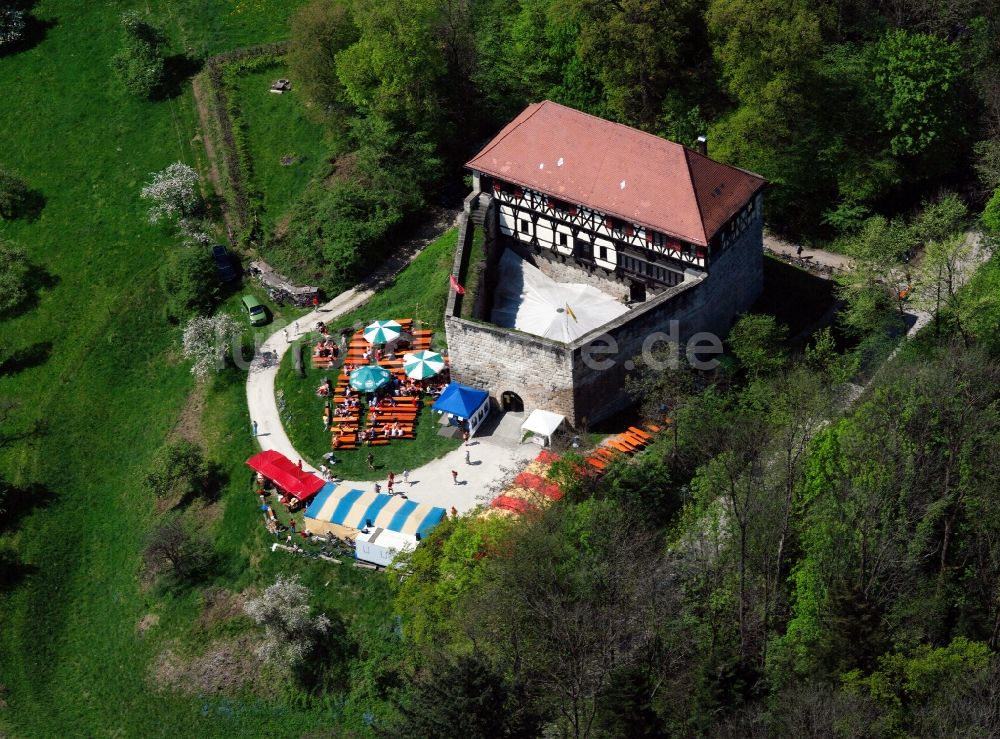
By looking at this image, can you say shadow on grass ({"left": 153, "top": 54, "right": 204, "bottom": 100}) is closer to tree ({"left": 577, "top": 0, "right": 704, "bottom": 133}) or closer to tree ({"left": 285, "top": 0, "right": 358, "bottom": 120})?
tree ({"left": 285, "top": 0, "right": 358, "bottom": 120})

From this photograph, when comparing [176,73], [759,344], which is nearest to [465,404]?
[759,344]

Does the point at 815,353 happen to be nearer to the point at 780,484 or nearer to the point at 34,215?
the point at 780,484

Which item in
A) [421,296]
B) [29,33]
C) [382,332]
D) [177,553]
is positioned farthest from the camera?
[29,33]

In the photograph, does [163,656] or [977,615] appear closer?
[977,615]

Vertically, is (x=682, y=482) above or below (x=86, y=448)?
above

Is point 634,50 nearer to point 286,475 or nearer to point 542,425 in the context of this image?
point 542,425

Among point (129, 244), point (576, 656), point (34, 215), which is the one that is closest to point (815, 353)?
point (576, 656)
